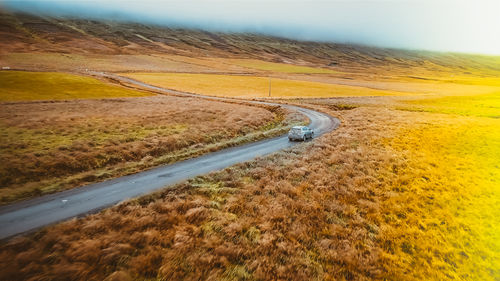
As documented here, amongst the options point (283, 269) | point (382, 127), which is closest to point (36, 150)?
point (283, 269)

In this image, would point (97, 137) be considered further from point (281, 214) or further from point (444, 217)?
point (444, 217)

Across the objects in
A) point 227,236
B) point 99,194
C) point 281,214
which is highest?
point 227,236

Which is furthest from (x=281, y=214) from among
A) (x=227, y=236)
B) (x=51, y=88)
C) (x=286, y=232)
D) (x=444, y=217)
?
(x=51, y=88)

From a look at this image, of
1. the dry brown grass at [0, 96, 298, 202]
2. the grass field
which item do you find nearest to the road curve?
the dry brown grass at [0, 96, 298, 202]

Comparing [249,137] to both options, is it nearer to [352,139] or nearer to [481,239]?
[352,139]

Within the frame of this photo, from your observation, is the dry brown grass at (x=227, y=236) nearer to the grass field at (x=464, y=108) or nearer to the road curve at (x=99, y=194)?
the road curve at (x=99, y=194)

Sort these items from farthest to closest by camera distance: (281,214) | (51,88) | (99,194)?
(51,88) → (99,194) → (281,214)
